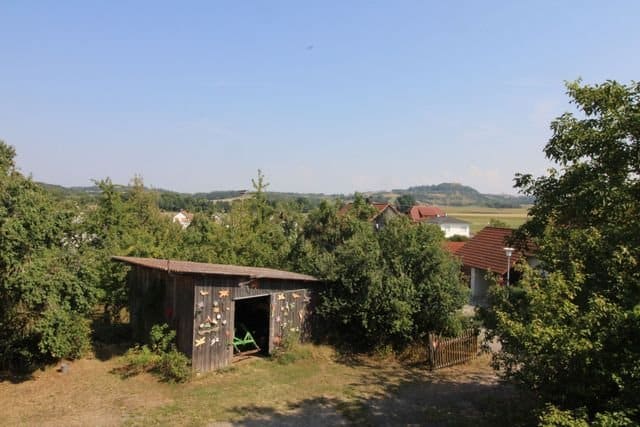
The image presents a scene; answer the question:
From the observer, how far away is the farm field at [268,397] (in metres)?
10.6

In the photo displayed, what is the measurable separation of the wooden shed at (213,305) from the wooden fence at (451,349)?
4735 mm

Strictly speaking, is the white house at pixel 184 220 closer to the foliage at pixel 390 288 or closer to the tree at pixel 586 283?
the foliage at pixel 390 288

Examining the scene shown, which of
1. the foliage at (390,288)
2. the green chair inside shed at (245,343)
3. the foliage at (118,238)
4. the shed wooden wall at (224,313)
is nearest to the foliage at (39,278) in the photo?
the foliage at (118,238)

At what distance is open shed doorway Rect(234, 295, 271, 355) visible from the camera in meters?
Result: 16.4

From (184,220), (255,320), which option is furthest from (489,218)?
(255,320)

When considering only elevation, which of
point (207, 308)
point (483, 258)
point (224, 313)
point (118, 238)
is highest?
point (118, 238)

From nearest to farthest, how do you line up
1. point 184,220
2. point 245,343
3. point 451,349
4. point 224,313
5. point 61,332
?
point 61,332
point 224,313
point 451,349
point 245,343
point 184,220

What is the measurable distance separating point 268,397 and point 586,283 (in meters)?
8.50

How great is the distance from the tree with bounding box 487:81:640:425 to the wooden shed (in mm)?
7754

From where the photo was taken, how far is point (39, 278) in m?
11.4

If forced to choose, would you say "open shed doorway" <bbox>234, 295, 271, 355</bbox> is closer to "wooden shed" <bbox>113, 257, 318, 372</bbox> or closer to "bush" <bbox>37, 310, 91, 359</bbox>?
"wooden shed" <bbox>113, 257, 318, 372</bbox>

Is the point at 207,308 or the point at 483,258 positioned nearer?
the point at 207,308

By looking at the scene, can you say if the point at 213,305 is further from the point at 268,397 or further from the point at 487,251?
the point at 487,251

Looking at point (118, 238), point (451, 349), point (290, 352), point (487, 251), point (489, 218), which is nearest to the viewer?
point (451, 349)
